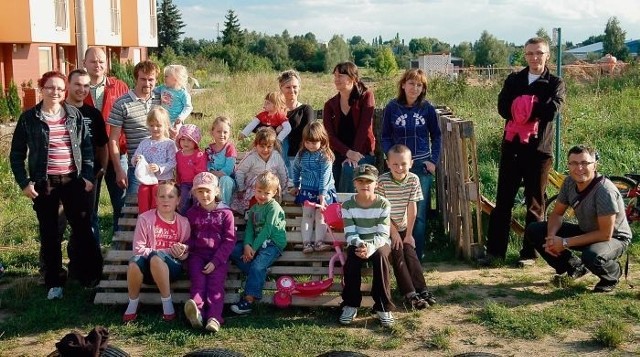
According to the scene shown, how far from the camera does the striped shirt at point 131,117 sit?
599 centimetres

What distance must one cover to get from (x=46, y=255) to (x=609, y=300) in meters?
4.59

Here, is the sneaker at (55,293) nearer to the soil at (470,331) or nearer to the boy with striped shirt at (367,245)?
the soil at (470,331)

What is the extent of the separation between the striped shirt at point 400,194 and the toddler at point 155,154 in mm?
1797

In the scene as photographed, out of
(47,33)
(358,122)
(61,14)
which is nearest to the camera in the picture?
(358,122)

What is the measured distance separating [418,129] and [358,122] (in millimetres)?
593

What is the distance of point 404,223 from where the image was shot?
574 centimetres

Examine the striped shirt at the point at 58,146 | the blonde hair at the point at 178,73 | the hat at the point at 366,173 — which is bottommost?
the hat at the point at 366,173

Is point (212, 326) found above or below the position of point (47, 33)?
below

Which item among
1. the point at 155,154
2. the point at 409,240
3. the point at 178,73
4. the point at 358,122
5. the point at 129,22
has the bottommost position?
the point at 409,240

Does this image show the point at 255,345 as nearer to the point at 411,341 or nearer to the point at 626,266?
the point at 411,341

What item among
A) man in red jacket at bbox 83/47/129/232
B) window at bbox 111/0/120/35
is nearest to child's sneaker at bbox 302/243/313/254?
man in red jacket at bbox 83/47/129/232

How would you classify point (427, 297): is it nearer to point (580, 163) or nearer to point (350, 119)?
point (580, 163)

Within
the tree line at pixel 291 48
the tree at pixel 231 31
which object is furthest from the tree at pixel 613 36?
the tree at pixel 231 31

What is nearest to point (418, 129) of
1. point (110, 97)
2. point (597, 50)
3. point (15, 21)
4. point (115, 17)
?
point (110, 97)
